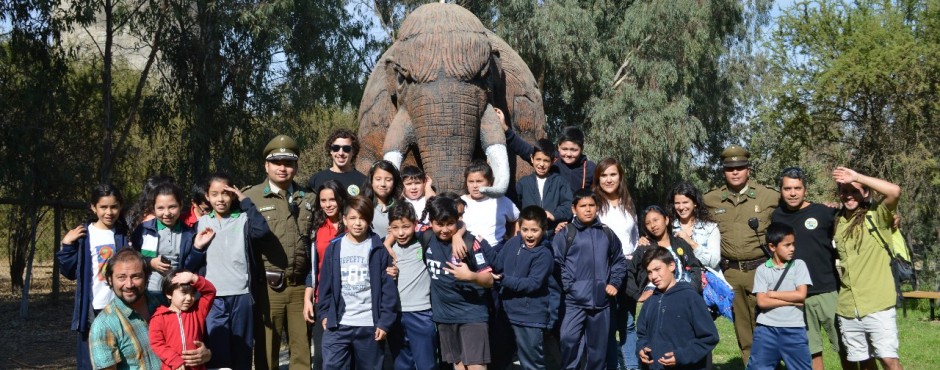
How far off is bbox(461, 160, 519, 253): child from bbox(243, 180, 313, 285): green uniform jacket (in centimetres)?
111

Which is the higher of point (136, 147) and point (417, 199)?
point (136, 147)

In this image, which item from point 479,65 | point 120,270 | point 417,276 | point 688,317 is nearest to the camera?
point 120,270

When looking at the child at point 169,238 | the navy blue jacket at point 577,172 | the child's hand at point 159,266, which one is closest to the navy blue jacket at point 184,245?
the child at point 169,238

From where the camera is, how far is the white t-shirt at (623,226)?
6.96 metres

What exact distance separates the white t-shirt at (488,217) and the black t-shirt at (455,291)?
568 mm

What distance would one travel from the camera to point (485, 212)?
22.7 ft

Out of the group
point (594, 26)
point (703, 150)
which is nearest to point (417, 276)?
point (594, 26)

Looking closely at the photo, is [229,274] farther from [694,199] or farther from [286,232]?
[694,199]

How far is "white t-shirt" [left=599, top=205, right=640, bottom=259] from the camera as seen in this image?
6965 millimetres

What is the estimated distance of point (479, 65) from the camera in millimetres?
8305

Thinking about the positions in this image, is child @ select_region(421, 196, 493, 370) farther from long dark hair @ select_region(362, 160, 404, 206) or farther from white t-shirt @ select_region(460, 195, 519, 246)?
long dark hair @ select_region(362, 160, 404, 206)

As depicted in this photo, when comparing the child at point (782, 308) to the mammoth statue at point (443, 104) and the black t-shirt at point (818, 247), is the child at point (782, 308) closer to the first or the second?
the black t-shirt at point (818, 247)

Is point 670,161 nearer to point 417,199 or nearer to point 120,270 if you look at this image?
point 417,199

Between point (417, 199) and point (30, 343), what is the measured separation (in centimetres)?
872
